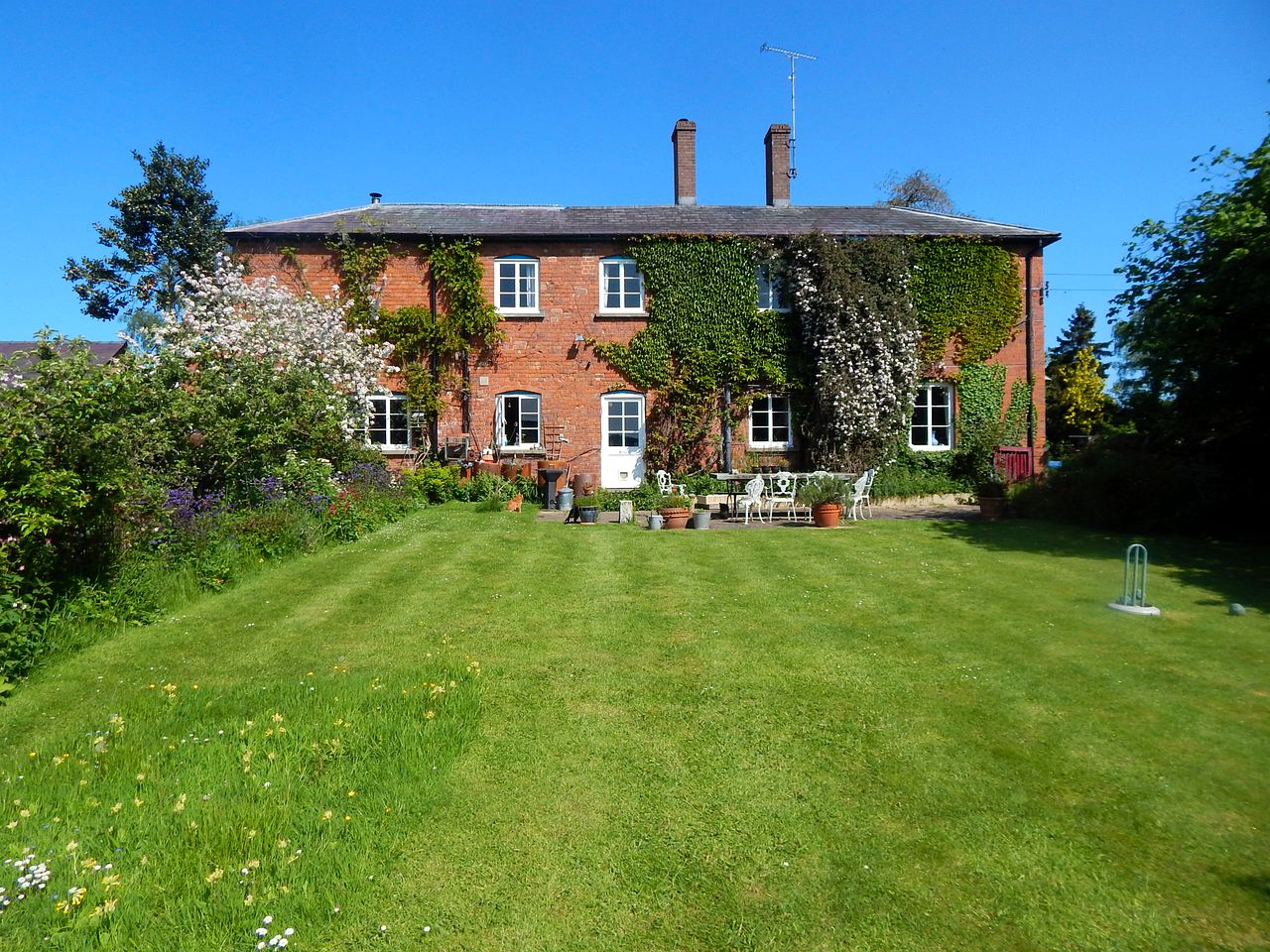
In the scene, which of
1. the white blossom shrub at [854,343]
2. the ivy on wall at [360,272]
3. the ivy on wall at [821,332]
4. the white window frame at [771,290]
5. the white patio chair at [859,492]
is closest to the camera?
the white patio chair at [859,492]

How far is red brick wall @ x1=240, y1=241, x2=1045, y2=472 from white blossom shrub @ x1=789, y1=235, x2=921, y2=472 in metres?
1.52

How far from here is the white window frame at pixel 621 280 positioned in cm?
1769

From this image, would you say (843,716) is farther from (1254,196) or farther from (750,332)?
(750,332)

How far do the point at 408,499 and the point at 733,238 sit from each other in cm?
990

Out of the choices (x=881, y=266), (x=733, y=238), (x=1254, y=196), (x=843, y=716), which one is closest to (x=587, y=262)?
(x=733, y=238)

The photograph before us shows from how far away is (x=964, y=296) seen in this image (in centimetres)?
1803

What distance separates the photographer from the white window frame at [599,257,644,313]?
17.7 m

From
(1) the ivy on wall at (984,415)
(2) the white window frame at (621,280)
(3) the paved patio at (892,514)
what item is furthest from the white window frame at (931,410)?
(2) the white window frame at (621,280)

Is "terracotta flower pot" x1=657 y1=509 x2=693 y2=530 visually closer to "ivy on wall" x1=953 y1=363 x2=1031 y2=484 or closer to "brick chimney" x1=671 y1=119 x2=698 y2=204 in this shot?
"ivy on wall" x1=953 y1=363 x2=1031 y2=484

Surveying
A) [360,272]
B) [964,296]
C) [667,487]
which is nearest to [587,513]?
[667,487]

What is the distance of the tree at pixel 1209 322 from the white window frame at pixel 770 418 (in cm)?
696

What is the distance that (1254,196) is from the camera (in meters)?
10.6

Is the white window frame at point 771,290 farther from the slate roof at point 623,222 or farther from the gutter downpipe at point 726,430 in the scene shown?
the gutter downpipe at point 726,430

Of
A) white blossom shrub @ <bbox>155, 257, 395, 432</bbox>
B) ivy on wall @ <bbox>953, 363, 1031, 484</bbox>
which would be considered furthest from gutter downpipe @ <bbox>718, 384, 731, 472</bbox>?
white blossom shrub @ <bbox>155, 257, 395, 432</bbox>
